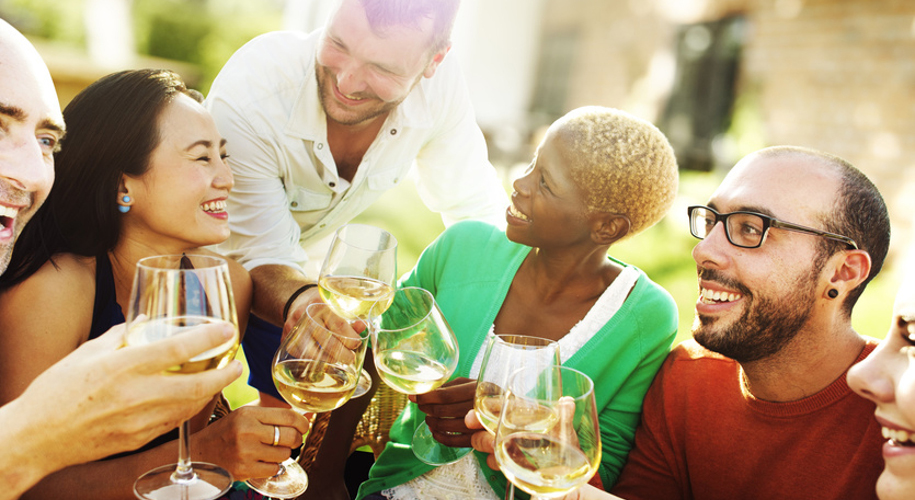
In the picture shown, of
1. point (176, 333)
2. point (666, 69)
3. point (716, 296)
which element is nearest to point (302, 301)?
point (176, 333)

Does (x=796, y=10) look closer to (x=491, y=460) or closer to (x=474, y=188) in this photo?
(x=474, y=188)

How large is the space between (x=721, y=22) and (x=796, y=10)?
1648 mm

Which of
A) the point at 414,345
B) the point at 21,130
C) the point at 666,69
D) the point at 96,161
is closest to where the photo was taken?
the point at 21,130

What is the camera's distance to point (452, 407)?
2.06 metres

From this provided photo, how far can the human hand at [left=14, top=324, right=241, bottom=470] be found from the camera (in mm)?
1289

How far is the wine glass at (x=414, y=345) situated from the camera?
6.09 ft

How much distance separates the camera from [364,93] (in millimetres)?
3043

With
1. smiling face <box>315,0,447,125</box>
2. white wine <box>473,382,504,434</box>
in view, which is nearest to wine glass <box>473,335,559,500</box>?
white wine <box>473,382,504,434</box>

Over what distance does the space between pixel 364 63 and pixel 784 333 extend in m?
1.90

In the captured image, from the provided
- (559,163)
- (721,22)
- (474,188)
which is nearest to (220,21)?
(721,22)

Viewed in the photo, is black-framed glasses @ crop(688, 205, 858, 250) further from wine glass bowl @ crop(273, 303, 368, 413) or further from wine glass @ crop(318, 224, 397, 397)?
wine glass bowl @ crop(273, 303, 368, 413)

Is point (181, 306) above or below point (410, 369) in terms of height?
above

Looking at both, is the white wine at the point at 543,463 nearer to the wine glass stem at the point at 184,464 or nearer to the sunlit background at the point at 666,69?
the wine glass stem at the point at 184,464

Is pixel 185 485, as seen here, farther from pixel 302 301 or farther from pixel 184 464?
pixel 302 301
